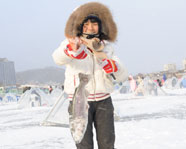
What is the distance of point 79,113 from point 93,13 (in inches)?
36.1

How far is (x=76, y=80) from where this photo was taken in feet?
6.26

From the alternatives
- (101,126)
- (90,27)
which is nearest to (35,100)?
(101,126)

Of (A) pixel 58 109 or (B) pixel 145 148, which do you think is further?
(A) pixel 58 109

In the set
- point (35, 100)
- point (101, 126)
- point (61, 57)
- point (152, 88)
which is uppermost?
point (61, 57)

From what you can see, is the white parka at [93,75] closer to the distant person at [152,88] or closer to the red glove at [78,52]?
the red glove at [78,52]

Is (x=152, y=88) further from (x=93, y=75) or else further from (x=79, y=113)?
(x=79, y=113)

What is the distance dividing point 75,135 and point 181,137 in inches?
122

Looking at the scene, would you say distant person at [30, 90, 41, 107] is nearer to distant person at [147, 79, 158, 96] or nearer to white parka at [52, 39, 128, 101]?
distant person at [147, 79, 158, 96]

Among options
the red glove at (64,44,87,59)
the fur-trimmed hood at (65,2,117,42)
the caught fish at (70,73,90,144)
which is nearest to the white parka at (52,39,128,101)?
the fur-trimmed hood at (65,2,117,42)

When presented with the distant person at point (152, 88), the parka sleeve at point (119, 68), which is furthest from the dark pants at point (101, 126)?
the distant person at point (152, 88)

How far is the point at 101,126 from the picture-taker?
1.98m

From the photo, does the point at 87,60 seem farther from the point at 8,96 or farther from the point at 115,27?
the point at 8,96

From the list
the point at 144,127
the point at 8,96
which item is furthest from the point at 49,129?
the point at 8,96

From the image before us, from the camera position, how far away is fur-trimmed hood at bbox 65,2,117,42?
191cm
